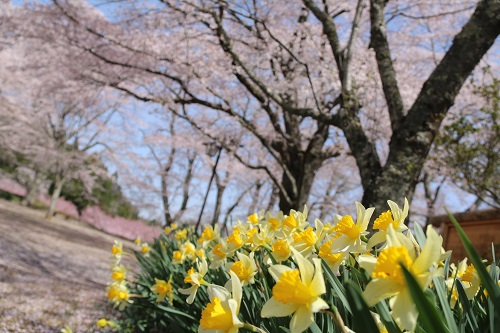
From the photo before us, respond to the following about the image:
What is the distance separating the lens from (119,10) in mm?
7043

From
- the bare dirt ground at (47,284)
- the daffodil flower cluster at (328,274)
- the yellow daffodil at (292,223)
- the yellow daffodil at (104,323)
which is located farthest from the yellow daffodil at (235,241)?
the bare dirt ground at (47,284)

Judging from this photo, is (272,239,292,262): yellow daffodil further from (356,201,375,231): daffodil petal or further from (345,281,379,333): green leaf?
(345,281,379,333): green leaf

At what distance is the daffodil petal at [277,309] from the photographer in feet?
2.06

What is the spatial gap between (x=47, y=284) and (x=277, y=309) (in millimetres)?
4927

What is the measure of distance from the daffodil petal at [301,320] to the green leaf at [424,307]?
0.51ft

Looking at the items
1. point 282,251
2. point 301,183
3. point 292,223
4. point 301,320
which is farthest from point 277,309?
point 301,183

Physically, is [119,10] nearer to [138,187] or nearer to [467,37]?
[467,37]

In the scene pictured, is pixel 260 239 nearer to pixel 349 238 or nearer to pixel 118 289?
pixel 349 238

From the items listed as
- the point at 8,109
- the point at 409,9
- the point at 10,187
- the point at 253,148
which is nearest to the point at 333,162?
the point at 253,148

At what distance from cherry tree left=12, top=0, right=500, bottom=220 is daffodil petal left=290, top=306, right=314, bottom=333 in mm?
2589

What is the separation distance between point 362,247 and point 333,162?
11125 mm

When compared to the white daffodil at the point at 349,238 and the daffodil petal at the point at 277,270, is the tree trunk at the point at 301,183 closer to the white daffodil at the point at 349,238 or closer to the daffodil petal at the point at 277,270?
the white daffodil at the point at 349,238

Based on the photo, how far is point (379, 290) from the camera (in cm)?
55

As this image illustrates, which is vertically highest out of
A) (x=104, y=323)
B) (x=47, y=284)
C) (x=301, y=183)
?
(x=301, y=183)
